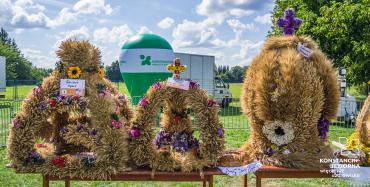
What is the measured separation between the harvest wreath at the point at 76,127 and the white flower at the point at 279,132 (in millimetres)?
1373

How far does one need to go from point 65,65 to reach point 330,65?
2589mm

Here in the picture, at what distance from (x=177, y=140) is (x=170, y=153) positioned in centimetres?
29

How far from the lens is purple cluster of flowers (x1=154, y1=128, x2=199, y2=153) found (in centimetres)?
353

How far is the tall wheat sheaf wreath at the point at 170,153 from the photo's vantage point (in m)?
3.20

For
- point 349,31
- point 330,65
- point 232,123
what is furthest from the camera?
point 349,31

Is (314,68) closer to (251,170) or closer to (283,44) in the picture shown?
(283,44)

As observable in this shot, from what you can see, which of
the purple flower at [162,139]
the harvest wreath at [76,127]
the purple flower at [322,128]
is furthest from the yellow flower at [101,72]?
the purple flower at [322,128]

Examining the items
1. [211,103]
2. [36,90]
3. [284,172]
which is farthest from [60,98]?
[284,172]

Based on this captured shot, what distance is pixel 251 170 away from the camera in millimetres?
3227

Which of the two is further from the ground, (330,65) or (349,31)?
(349,31)

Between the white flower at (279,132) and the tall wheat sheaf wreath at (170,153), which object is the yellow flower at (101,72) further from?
the white flower at (279,132)

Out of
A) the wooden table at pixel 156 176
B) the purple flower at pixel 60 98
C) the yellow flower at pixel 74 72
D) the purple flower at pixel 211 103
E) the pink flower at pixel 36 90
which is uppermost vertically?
the yellow flower at pixel 74 72

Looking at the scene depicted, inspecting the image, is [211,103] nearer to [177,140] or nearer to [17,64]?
[177,140]

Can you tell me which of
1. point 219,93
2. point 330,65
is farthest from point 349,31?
point 330,65
